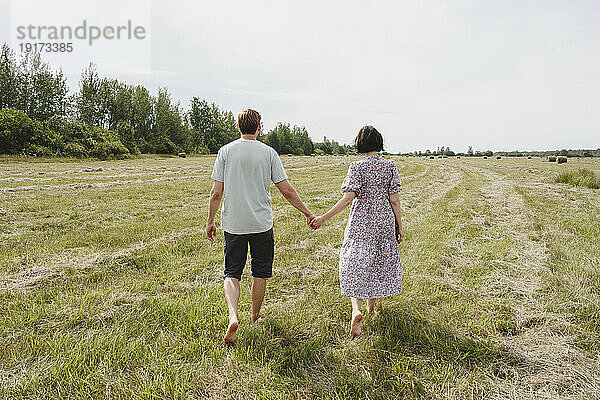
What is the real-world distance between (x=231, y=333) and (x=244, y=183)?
4.87 ft

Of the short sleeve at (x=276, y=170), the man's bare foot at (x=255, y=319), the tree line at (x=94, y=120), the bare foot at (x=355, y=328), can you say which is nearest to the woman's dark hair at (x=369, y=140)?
the short sleeve at (x=276, y=170)

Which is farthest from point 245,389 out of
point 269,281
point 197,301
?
point 269,281

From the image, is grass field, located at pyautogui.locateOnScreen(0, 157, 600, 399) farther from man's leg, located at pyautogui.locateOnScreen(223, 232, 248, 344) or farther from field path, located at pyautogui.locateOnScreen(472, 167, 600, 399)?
man's leg, located at pyautogui.locateOnScreen(223, 232, 248, 344)

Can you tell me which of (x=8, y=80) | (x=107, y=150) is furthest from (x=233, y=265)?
(x=8, y=80)

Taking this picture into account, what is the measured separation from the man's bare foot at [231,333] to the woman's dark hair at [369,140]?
89.8 inches

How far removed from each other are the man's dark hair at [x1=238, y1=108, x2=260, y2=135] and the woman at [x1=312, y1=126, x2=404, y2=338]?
3.78 feet

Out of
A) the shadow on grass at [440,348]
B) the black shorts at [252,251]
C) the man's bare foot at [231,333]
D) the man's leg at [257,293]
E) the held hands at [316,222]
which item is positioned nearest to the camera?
the shadow on grass at [440,348]

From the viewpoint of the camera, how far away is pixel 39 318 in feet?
12.4

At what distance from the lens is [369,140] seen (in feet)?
12.4

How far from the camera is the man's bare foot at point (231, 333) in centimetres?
326

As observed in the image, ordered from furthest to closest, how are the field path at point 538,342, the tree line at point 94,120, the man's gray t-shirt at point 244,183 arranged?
the tree line at point 94,120, the man's gray t-shirt at point 244,183, the field path at point 538,342

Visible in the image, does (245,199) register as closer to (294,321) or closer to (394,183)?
(294,321)

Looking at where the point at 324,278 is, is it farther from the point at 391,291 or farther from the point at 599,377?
the point at 599,377

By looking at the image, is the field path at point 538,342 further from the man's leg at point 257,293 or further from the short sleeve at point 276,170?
the short sleeve at point 276,170
